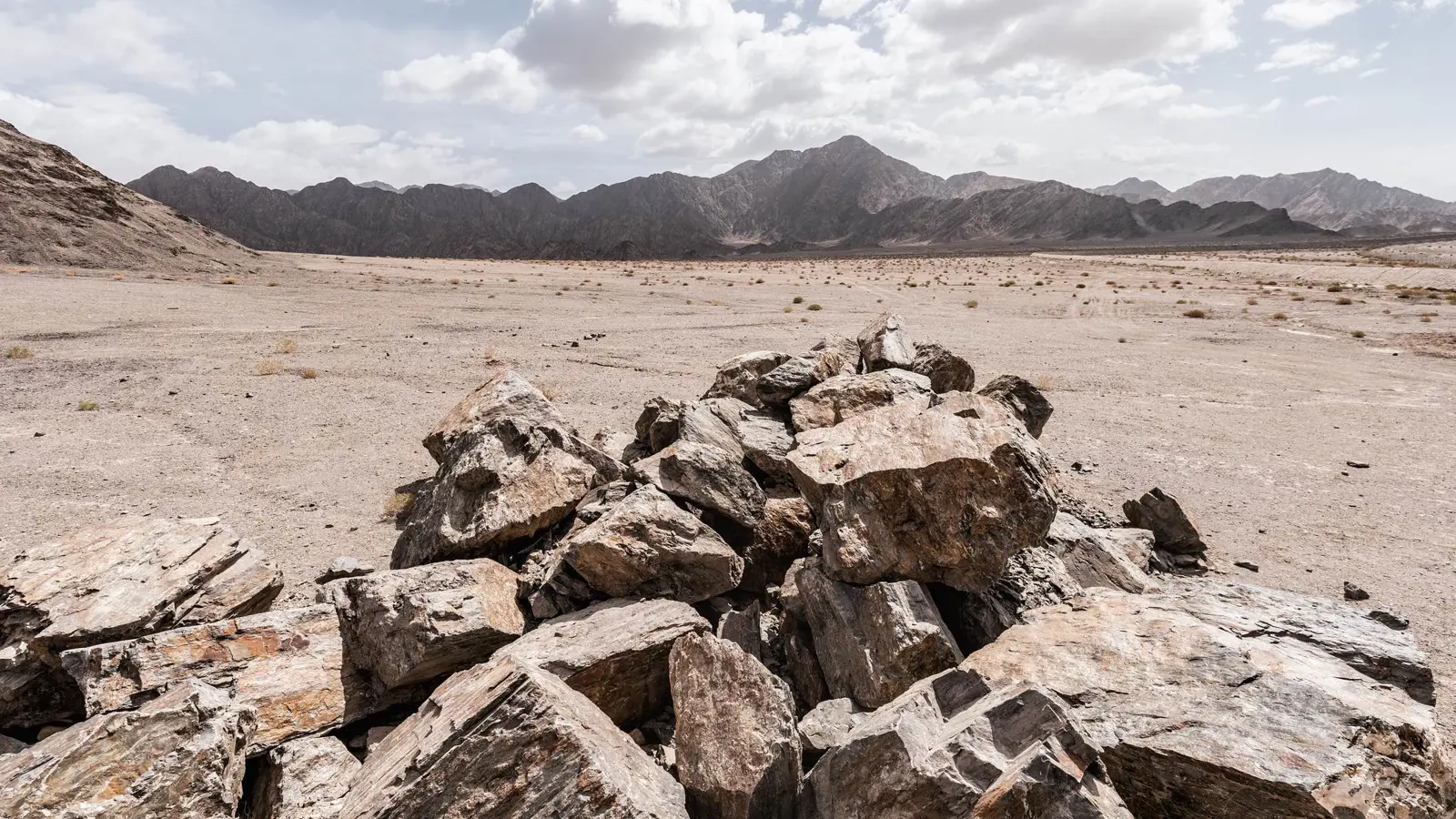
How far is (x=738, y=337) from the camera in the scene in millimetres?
25312

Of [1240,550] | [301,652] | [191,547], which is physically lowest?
[1240,550]

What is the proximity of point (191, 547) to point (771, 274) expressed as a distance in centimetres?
6047

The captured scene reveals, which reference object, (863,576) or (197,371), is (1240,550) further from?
(197,371)

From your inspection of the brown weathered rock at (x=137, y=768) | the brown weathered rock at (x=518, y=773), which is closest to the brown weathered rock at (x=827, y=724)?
the brown weathered rock at (x=518, y=773)

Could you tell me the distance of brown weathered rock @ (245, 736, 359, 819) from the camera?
12.8 ft

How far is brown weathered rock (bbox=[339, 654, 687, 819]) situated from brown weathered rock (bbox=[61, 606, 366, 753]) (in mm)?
1296

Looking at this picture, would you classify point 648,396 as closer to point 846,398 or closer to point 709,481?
point 846,398

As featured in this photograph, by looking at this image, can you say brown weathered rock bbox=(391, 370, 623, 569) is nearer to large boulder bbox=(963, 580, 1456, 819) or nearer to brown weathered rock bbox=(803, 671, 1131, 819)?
brown weathered rock bbox=(803, 671, 1131, 819)

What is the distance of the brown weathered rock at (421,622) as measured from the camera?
5027 millimetres

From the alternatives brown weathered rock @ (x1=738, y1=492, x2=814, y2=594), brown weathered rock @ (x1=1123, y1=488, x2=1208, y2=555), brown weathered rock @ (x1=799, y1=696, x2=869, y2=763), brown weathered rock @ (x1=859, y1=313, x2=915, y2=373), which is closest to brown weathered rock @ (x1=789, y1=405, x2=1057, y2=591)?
brown weathered rock @ (x1=799, y1=696, x2=869, y2=763)

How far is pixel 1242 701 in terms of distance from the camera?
159 inches

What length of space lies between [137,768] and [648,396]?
1260 centimetres

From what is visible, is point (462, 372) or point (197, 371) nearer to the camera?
point (197, 371)

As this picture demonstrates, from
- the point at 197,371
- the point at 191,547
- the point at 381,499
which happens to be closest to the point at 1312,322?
the point at 381,499
